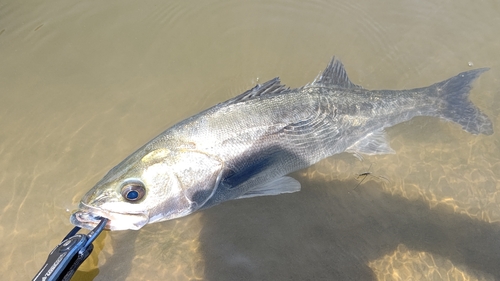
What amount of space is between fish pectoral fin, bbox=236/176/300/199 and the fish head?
430 millimetres

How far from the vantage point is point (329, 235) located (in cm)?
399

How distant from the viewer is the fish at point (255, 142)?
2736mm

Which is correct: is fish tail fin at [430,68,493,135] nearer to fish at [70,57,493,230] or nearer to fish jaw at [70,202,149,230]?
fish at [70,57,493,230]

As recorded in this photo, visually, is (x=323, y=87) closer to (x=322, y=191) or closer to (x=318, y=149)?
(x=318, y=149)

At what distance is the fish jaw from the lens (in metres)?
2.65

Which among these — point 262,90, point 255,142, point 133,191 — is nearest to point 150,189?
point 133,191

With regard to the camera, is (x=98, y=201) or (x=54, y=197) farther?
(x=54, y=197)

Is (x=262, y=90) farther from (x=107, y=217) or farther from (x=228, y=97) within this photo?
(x=107, y=217)

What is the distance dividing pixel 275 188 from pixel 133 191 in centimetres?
132

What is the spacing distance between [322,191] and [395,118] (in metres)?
1.23

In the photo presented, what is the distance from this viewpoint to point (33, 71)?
491 cm

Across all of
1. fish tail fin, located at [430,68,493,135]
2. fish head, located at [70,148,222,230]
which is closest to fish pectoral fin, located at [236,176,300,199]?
fish head, located at [70,148,222,230]

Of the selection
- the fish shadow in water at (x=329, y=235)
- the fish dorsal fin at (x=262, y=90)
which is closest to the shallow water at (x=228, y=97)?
the fish shadow in water at (x=329, y=235)

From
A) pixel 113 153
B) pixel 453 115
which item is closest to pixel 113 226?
pixel 113 153
